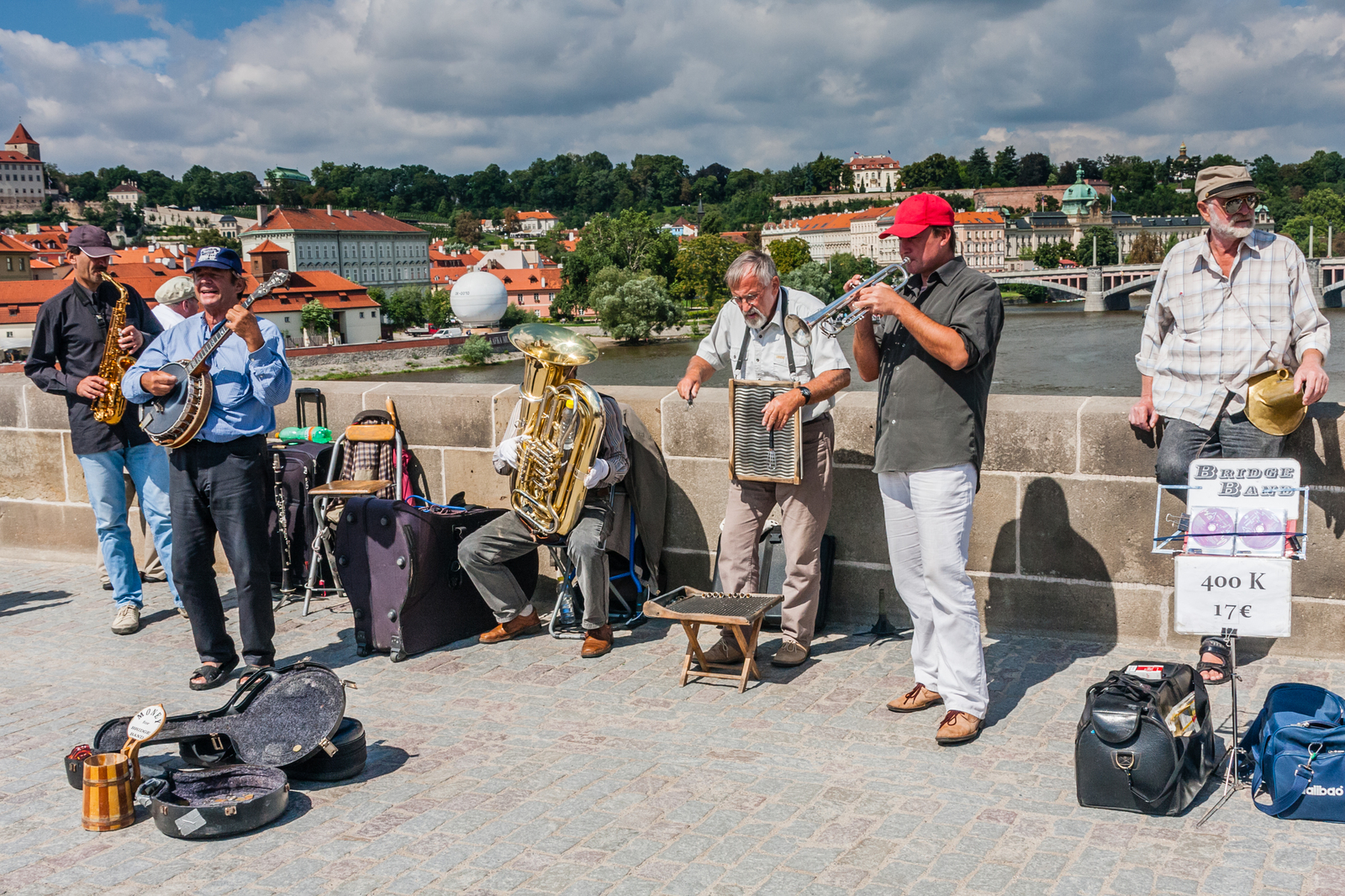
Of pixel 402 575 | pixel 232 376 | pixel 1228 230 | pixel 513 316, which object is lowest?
pixel 402 575

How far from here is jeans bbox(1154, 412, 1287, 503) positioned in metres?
4.71

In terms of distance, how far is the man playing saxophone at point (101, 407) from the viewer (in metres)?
6.45

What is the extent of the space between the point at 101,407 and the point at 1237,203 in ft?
17.7

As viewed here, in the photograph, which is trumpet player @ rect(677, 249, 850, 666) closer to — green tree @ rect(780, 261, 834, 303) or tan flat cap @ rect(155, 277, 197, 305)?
tan flat cap @ rect(155, 277, 197, 305)

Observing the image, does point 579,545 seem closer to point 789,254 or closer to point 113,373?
point 113,373

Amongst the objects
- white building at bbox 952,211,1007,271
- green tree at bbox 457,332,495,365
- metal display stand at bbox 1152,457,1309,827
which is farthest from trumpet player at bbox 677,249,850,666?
white building at bbox 952,211,1007,271

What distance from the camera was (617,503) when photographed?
5961mm

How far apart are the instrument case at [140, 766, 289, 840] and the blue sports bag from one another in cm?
309

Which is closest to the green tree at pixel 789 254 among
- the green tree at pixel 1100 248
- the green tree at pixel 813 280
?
the green tree at pixel 813 280

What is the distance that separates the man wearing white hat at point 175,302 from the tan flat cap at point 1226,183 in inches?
202

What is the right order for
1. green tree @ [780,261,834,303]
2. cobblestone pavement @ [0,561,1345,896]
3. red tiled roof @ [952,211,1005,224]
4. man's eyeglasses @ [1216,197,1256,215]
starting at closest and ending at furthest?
1. cobblestone pavement @ [0,561,1345,896]
2. man's eyeglasses @ [1216,197,1256,215]
3. green tree @ [780,261,834,303]
4. red tiled roof @ [952,211,1005,224]

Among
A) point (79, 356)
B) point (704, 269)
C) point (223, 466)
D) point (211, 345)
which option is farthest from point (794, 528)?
point (704, 269)

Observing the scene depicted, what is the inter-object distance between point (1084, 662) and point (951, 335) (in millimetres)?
1869

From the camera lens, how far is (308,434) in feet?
23.4
